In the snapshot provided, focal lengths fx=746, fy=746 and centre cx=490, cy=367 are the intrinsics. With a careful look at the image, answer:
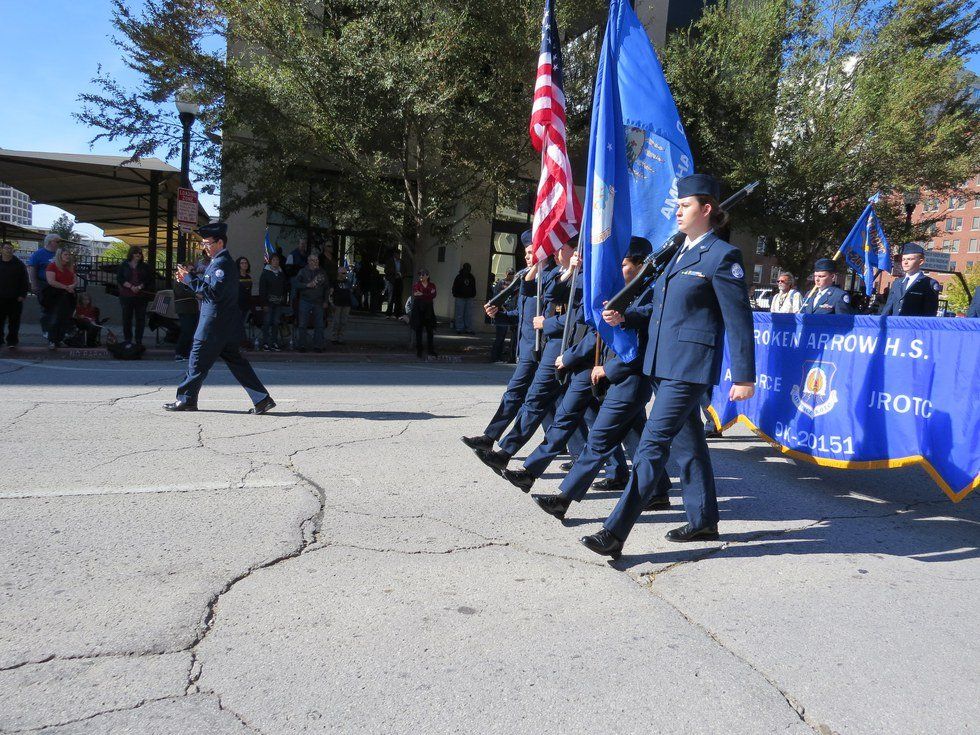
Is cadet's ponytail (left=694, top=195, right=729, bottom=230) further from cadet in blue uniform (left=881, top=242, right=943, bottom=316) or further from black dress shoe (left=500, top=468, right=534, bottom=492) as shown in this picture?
cadet in blue uniform (left=881, top=242, right=943, bottom=316)

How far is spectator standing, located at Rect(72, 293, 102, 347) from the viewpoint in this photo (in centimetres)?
1247

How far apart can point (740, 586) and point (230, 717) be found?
251 centimetres

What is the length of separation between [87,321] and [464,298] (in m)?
9.13

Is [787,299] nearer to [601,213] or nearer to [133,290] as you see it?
[601,213]

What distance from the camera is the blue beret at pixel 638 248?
5102mm

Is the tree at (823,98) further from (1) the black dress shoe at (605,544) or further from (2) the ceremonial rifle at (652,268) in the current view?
(1) the black dress shoe at (605,544)

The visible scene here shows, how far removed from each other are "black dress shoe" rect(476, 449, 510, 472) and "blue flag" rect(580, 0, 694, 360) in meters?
1.48

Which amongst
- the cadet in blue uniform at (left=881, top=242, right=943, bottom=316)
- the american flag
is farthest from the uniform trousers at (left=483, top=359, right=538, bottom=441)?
the cadet in blue uniform at (left=881, top=242, right=943, bottom=316)

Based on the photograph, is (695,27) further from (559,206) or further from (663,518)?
(663,518)

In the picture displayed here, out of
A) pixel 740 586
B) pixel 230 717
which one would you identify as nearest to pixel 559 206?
Answer: pixel 740 586

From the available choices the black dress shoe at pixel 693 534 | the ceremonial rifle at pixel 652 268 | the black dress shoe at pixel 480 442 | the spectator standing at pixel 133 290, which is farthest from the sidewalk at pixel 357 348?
the black dress shoe at pixel 693 534

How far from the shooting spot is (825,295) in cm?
781

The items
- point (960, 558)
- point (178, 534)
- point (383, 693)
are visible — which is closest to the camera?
point (383, 693)

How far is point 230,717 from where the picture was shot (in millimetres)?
2467
